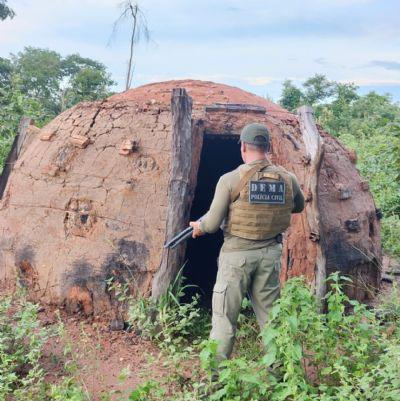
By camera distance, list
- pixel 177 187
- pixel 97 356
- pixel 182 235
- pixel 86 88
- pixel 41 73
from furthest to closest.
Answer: pixel 41 73 < pixel 86 88 < pixel 177 187 < pixel 97 356 < pixel 182 235

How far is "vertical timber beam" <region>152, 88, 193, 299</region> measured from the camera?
16.5ft

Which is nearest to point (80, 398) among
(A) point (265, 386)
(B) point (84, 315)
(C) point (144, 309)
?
(A) point (265, 386)

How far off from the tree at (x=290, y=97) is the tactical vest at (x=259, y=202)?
1670 cm

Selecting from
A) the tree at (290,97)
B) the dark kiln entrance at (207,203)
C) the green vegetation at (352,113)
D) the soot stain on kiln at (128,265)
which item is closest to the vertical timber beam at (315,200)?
the soot stain on kiln at (128,265)

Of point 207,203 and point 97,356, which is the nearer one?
point 97,356

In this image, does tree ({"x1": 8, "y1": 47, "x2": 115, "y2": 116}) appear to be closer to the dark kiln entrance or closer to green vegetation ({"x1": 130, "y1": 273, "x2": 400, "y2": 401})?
the dark kiln entrance

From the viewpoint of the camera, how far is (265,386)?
3406mm

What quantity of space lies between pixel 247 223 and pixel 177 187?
4.38 ft

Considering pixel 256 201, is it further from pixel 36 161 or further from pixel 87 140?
pixel 36 161

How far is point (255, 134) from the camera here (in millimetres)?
3855

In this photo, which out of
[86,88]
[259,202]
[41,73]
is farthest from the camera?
[41,73]

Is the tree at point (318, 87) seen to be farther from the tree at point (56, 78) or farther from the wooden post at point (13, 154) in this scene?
the wooden post at point (13, 154)

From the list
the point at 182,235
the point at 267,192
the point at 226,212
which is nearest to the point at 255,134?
the point at 267,192

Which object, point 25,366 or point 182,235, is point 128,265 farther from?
point 25,366
